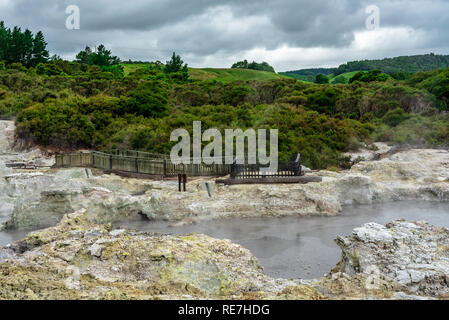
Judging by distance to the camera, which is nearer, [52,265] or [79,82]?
[52,265]

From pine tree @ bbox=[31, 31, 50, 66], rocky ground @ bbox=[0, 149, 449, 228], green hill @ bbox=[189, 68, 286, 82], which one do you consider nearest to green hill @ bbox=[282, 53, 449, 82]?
green hill @ bbox=[189, 68, 286, 82]

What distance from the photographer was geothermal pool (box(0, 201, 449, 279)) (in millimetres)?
8930

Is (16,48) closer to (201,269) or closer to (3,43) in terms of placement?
(3,43)

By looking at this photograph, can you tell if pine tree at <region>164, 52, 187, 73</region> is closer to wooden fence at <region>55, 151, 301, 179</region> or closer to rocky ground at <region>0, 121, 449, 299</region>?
wooden fence at <region>55, 151, 301, 179</region>

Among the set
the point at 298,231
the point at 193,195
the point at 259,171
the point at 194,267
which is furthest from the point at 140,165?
the point at 194,267

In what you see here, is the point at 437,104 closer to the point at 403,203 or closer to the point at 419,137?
the point at 419,137

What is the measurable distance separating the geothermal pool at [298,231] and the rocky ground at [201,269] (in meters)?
2.08

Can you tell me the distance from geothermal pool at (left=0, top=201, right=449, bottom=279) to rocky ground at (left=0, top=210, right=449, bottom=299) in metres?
2.08

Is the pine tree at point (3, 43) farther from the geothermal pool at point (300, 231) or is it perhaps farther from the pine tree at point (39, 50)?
the geothermal pool at point (300, 231)

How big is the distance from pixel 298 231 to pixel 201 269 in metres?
6.29

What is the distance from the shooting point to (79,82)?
38031 millimetres
